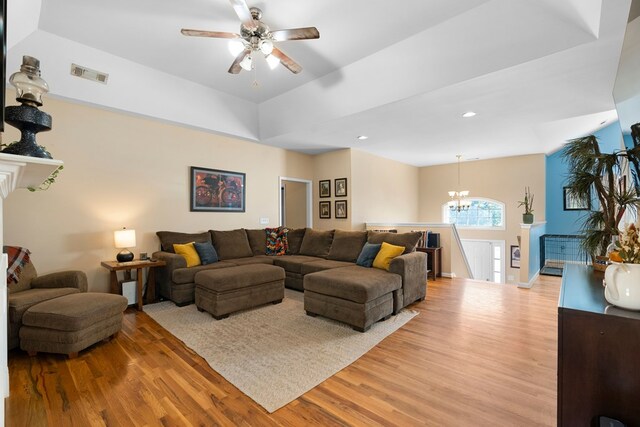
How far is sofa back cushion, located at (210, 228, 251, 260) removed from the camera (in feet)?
15.2

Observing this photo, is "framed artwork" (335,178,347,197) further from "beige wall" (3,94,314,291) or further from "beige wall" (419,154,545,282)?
"beige wall" (419,154,545,282)

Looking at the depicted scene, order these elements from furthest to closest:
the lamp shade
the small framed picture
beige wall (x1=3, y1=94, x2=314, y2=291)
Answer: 1. the small framed picture
2. the lamp shade
3. beige wall (x1=3, y1=94, x2=314, y2=291)

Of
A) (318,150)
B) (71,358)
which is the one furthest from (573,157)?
(318,150)

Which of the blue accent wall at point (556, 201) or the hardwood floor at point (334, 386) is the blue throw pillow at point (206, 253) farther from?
the blue accent wall at point (556, 201)

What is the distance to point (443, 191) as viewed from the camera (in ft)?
26.8

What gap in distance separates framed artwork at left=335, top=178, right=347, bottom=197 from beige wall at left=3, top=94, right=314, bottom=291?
7.66 ft

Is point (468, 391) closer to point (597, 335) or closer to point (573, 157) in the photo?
point (597, 335)

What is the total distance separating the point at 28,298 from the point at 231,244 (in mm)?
2521

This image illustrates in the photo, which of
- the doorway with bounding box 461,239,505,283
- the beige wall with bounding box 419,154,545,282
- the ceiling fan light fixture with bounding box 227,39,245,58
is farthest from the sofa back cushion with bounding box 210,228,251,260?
the beige wall with bounding box 419,154,545,282

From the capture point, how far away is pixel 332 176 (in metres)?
6.37

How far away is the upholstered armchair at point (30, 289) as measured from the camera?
2408 mm

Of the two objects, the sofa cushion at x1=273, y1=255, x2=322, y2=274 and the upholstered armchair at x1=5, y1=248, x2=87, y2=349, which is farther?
the sofa cushion at x1=273, y1=255, x2=322, y2=274

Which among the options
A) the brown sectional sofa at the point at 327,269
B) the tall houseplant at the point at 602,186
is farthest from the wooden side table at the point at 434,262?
the tall houseplant at the point at 602,186

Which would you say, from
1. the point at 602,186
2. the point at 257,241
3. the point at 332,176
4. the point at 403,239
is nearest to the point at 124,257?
the point at 257,241
